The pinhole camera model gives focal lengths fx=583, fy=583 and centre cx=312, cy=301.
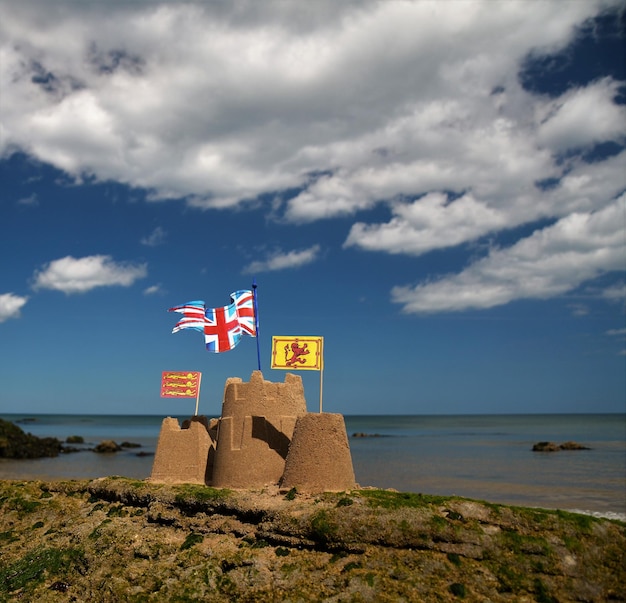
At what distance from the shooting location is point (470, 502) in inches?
568

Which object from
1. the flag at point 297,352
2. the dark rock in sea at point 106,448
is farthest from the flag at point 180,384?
the dark rock in sea at point 106,448

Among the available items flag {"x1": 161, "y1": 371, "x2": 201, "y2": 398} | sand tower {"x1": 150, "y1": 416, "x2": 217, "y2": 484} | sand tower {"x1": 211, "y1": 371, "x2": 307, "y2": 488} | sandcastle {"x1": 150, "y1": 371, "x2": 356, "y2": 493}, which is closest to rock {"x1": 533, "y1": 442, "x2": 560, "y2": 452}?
sandcastle {"x1": 150, "y1": 371, "x2": 356, "y2": 493}

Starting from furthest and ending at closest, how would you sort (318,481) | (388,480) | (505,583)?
(388,480) < (318,481) < (505,583)

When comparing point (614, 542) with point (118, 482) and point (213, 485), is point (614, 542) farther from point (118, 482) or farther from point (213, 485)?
point (118, 482)

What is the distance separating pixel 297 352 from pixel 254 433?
2.90m

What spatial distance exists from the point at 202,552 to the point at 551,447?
62017 mm

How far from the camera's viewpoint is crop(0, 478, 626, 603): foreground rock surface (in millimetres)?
12781

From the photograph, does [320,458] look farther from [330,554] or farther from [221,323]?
[221,323]

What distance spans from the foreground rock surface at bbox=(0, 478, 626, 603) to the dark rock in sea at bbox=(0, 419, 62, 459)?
4463cm

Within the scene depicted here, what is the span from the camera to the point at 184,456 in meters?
19.2

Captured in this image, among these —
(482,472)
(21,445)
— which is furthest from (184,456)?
(21,445)

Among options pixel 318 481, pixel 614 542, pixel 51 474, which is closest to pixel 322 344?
pixel 318 481

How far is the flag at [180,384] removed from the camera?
70.9ft

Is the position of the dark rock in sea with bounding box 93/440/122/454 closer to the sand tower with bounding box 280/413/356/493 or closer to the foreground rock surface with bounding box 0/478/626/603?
the foreground rock surface with bounding box 0/478/626/603
